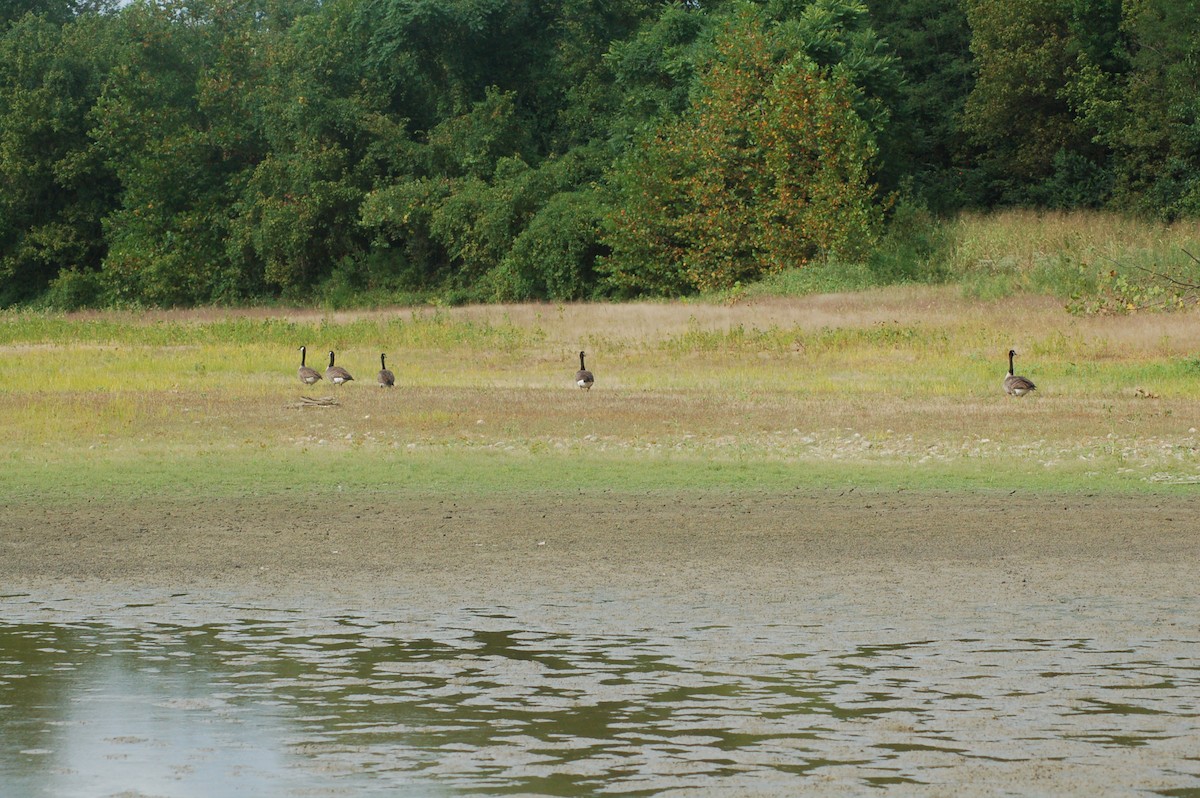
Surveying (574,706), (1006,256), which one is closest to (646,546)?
(574,706)

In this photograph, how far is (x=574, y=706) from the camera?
290 inches

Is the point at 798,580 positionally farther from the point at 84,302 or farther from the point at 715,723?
the point at 84,302

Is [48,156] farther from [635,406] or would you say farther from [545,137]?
[635,406]

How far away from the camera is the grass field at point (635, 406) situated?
15.5 meters

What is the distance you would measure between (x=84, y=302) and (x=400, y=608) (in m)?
57.5

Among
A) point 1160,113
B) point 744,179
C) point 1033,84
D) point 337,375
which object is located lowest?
point 337,375

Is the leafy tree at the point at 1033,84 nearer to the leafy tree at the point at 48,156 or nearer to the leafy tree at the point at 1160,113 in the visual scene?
the leafy tree at the point at 1160,113

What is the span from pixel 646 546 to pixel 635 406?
8.55 meters

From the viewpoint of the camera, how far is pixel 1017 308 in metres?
31.2

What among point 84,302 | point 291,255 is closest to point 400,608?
point 291,255

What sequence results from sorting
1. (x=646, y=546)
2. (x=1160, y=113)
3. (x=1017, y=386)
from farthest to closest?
(x=1160, y=113) < (x=1017, y=386) < (x=646, y=546)

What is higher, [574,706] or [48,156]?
[48,156]

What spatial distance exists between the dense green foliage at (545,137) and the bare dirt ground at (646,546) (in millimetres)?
30968

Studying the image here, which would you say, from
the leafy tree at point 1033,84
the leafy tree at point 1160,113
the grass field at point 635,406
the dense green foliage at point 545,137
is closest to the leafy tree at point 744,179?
the dense green foliage at point 545,137
